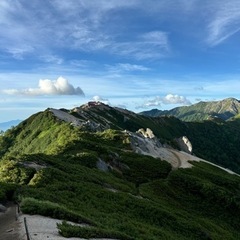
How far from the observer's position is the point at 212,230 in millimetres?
53156

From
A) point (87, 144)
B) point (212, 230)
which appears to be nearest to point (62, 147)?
point (87, 144)

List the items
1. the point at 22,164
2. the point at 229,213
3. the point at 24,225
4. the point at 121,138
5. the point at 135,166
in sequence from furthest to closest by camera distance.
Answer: the point at 121,138 < the point at 135,166 < the point at 229,213 < the point at 22,164 < the point at 24,225

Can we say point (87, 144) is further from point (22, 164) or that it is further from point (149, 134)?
point (149, 134)

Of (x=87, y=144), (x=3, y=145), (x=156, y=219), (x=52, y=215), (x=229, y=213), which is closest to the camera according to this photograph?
(x=52, y=215)

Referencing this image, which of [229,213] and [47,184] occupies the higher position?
[47,184]

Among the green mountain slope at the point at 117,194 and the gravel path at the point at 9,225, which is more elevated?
the gravel path at the point at 9,225

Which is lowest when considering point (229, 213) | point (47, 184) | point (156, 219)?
point (229, 213)

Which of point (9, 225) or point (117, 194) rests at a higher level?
point (9, 225)

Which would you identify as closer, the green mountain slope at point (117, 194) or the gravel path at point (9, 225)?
the gravel path at point (9, 225)

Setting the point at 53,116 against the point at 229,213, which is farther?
the point at 53,116

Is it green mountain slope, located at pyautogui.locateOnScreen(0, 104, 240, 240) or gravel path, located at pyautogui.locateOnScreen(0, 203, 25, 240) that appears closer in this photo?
gravel path, located at pyautogui.locateOnScreen(0, 203, 25, 240)

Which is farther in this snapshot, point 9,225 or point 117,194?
point 117,194

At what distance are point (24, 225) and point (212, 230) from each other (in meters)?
36.3

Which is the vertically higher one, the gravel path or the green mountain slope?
the gravel path
